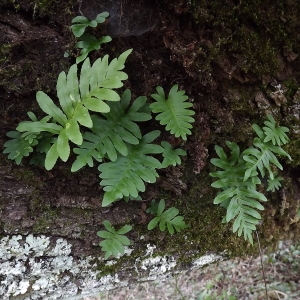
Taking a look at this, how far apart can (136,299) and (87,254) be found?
283cm

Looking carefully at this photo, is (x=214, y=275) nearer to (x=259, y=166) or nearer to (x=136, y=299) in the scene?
(x=136, y=299)

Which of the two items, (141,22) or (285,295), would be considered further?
(285,295)

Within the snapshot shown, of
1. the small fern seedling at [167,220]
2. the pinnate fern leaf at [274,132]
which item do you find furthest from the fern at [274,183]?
the small fern seedling at [167,220]

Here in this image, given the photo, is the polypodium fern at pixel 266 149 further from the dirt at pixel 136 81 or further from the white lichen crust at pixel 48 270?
the white lichen crust at pixel 48 270

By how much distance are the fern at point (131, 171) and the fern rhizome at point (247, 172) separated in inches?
17.4

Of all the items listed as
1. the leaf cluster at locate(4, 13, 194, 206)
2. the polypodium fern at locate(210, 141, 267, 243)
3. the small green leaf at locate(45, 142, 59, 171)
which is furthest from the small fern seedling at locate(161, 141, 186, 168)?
the small green leaf at locate(45, 142, 59, 171)

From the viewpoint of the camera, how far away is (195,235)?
2.49 metres

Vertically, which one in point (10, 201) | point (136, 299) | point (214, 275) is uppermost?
point (10, 201)

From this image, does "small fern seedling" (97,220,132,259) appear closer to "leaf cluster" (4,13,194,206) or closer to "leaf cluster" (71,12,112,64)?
"leaf cluster" (4,13,194,206)

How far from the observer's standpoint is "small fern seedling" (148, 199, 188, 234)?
2.29 metres

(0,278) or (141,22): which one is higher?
(141,22)

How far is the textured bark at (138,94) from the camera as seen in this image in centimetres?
197

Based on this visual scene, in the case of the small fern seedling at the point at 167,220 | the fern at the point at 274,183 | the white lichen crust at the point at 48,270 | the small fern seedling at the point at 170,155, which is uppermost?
the small fern seedling at the point at 170,155

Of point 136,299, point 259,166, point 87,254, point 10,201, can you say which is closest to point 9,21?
point 10,201
